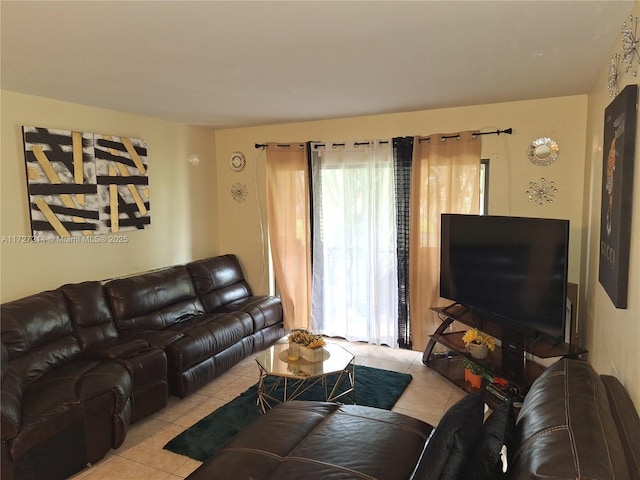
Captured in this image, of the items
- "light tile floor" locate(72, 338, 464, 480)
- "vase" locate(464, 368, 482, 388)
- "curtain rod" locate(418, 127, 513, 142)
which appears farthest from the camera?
"curtain rod" locate(418, 127, 513, 142)

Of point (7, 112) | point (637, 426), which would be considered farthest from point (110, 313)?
point (637, 426)

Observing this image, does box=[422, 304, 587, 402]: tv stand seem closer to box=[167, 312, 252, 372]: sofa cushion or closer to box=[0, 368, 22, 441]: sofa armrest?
box=[167, 312, 252, 372]: sofa cushion

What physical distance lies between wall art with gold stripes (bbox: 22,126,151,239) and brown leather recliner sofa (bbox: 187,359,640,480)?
8.03ft

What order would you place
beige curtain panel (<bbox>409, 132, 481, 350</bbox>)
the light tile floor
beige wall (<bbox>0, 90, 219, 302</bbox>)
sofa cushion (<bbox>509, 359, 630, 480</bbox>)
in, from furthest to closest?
beige curtain panel (<bbox>409, 132, 481, 350</bbox>)
beige wall (<bbox>0, 90, 219, 302</bbox>)
the light tile floor
sofa cushion (<bbox>509, 359, 630, 480</bbox>)

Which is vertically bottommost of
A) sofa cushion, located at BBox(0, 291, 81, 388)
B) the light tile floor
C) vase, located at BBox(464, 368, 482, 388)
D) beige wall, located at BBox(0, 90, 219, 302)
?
the light tile floor

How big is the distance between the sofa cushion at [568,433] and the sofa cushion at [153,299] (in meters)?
3.04

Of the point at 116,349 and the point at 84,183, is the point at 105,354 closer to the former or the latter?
the point at 116,349

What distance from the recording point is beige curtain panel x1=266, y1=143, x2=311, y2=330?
4.76 meters

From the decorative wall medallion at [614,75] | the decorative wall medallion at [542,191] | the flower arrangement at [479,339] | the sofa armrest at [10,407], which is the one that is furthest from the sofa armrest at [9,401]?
the decorative wall medallion at [542,191]

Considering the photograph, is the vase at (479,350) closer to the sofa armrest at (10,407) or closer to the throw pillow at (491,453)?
the throw pillow at (491,453)

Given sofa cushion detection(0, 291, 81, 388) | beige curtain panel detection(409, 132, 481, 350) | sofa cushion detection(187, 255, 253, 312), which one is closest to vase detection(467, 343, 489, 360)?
beige curtain panel detection(409, 132, 481, 350)

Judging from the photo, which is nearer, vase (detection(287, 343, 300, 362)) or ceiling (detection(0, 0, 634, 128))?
ceiling (detection(0, 0, 634, 128))

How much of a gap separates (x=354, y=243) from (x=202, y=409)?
7.23ft

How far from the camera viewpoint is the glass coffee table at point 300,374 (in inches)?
120
